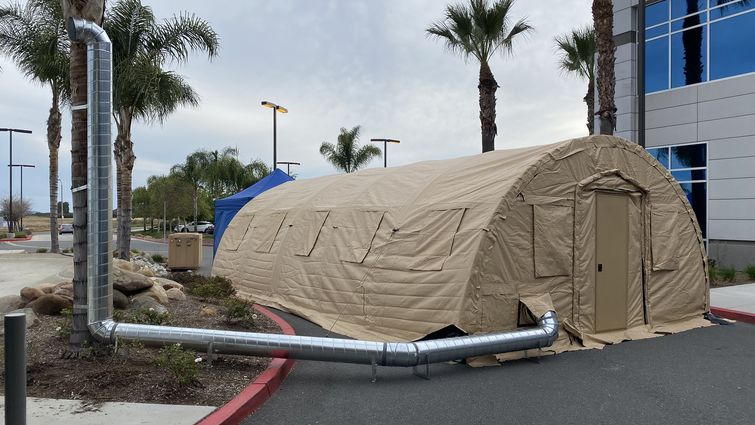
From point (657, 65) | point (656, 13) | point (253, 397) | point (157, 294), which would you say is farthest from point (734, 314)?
point (656, 13)

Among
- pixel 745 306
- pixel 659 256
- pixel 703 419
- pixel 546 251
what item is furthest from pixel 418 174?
pixel 745 306

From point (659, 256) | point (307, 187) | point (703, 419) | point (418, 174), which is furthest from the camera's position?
point (307, 187)

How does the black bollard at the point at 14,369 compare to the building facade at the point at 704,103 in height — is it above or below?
below

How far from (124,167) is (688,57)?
1798 centimetres

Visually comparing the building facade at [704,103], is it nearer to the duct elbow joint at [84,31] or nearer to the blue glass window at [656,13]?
the blue glass window at [656,13]

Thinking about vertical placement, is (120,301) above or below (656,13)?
below

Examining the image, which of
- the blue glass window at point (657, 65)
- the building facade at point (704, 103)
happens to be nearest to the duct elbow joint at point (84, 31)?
the building facade at point (704, 103)

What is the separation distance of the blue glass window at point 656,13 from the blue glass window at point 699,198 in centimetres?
576

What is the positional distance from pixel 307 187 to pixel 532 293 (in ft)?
24.2

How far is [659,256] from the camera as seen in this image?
9.10 meters

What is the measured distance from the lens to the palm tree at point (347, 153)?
40594 millimetres

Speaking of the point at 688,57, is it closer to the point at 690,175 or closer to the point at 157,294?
the point at 690,175

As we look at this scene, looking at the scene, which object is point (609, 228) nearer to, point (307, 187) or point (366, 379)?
point (366, 379)

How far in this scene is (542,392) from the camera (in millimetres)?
5758
